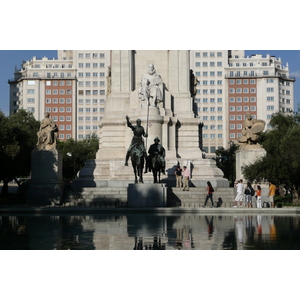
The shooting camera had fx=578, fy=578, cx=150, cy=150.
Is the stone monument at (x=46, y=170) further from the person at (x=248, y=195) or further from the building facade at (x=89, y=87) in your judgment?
the building facade at (x=89, y=87)

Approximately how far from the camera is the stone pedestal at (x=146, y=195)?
2880cm

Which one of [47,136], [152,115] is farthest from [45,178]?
[152,115]

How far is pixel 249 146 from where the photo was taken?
124ft

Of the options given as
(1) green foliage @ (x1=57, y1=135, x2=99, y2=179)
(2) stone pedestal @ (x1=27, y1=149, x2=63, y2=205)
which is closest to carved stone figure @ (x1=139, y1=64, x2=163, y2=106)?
(2) stone pedestal @ (x1=27, y1=149, x2=63, y2=205)

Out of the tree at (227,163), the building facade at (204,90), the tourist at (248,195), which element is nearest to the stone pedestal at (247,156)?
the tourist at (248,195)

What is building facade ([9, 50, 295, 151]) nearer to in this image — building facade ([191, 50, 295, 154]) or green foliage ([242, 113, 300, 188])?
building facade ([191, 50, 295, 154])

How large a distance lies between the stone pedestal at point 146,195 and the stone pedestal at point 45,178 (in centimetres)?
606

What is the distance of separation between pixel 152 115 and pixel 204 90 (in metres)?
110

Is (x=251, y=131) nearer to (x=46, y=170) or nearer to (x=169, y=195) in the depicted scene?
(x=169, y=195)

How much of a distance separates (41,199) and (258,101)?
115457 millimetres

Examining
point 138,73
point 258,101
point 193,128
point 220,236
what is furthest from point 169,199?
point 258,101

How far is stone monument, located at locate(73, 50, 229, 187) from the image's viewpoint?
3844cm

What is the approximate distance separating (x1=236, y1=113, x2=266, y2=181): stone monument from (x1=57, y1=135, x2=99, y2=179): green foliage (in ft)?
150

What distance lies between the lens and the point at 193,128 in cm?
4078
